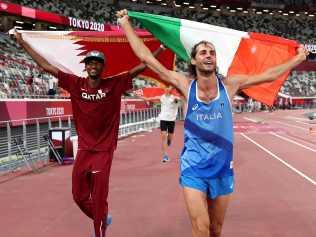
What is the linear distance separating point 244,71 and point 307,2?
78.4 metres

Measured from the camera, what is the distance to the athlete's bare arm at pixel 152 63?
182 inches

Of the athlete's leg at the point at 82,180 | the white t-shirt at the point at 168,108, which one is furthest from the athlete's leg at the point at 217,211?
the white t-shirt at the point at 168,108

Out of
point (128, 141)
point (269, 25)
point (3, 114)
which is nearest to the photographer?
point (3, 114)

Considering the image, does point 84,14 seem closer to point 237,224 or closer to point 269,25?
point 269,25

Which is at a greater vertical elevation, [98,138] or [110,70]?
[110,70]

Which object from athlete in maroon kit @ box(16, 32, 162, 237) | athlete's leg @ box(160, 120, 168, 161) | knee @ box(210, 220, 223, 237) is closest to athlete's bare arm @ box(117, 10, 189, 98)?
athlete in maroon kit @ box(16, 32, 162, 237)

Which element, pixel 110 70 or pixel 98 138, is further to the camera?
pixel 110 70

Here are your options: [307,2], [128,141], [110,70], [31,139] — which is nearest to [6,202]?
[110,70]

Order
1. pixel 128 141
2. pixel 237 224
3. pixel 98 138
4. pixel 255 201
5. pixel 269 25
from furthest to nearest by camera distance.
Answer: pixel 269 25
pixel 128 141
pixel 255 201
pixel 237 224
pixel 98 138

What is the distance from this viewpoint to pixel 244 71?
18.4ft

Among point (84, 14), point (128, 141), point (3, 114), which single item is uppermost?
point (84, 14)

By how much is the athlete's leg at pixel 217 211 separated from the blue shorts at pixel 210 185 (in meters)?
0.06

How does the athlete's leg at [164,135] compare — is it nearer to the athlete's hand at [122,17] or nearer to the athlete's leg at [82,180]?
the athlete's leg at [82,180]

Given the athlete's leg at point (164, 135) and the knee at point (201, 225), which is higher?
the knee at point (201, 225)
